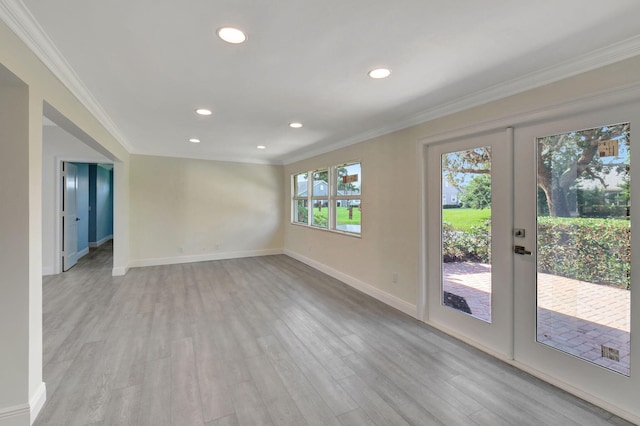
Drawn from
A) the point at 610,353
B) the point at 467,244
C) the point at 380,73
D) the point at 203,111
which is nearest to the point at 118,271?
the point at 203,111

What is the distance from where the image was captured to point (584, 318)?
2016 mm

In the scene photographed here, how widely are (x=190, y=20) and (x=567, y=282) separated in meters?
3.10

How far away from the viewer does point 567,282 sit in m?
2.08

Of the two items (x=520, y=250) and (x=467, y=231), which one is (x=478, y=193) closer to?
(x=467, y=231)

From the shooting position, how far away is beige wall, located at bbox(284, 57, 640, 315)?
2.02 m

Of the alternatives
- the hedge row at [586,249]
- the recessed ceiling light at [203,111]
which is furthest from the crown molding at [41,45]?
the hedge row at [586,249]

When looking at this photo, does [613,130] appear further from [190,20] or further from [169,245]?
[169,245]

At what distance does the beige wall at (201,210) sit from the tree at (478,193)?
498 cm

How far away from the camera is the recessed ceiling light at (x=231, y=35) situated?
5.35ft

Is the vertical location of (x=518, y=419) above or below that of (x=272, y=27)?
below

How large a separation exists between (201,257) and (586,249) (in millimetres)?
6323

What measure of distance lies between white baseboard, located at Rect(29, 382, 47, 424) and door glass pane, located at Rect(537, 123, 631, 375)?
3.58 metres

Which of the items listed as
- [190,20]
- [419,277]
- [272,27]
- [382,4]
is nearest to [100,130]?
[190,20]

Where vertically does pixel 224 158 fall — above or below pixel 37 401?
above
